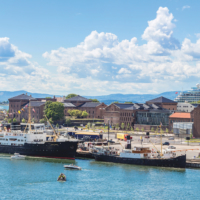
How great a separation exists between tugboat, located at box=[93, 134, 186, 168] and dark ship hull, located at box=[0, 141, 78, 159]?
6.50 metres

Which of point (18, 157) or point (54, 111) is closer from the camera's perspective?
point (18, 157)

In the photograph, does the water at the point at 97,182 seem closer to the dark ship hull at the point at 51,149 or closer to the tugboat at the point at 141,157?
the tugboat at the point at 141,157

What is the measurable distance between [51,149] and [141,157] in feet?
67.7

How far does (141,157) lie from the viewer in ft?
248

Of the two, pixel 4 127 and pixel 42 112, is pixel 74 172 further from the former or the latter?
pixel 42 112

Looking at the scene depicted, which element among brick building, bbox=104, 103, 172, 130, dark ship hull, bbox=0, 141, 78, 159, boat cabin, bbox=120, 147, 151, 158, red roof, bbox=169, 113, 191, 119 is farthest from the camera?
brick building, bbox=104, 103, 172, 130

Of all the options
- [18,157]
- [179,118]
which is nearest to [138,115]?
[179,118]

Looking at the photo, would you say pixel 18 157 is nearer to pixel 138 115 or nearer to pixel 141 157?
pixel 141 157

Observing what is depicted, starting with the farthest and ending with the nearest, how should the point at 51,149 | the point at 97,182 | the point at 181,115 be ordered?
the point at 181,115 < the point at 51,149 < the point at 97,182

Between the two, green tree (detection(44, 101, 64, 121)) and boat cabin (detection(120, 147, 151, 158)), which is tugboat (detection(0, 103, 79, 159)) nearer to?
boat cabin (detection(120, 147, 151, 158))

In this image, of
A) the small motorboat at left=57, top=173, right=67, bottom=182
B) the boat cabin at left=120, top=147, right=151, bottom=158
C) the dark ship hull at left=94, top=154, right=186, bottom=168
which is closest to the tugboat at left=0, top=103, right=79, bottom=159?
the dark ship hull at left=94, top=154, right=186, bottom=168

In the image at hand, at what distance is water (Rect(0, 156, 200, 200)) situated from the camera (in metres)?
56.0

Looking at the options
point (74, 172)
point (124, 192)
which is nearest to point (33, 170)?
point (74, 172)

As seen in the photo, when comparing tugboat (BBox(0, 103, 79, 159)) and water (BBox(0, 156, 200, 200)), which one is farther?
tugboat (BBox(0, 103, 79, 159))
